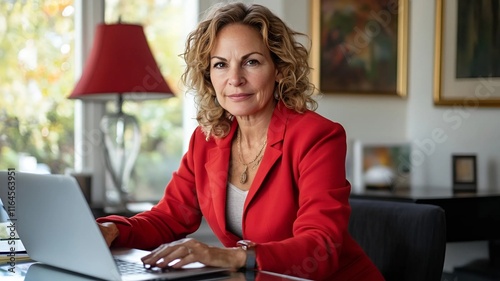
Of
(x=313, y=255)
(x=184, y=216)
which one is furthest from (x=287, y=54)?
(x=313, y=255)

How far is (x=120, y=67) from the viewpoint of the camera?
3.30 metres

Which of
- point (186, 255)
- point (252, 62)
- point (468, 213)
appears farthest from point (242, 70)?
point (468, 213)

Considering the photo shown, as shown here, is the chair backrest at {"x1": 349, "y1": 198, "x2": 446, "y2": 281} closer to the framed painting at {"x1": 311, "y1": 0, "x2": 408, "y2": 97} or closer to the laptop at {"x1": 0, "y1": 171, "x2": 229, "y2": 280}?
the laptop at {"x1": 0, "y1": 171, "x2": 229, "y2": 280}

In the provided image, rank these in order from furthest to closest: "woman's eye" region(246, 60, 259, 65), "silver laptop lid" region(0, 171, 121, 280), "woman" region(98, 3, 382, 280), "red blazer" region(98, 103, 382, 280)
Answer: "woman's eye" region(246, 60, 259, 65) → "woman" region(98, 3, 382, 280) → "red blazer" region(98, 103, 382, 280) → "silver laptop lid" region(0, 171, 121, 280)

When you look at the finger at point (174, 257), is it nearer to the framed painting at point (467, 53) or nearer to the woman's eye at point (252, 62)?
the woman's eye at point (252, 62)

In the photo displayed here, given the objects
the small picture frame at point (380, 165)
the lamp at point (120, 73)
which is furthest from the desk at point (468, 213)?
the lamp at point (120, 73)

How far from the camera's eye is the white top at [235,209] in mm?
1961

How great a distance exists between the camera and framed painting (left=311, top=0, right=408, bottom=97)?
407cm

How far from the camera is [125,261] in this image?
1517 millimetres

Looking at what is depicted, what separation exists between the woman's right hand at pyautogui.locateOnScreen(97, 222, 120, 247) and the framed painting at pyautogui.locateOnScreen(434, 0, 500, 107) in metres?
2.70

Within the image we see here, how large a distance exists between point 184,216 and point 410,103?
266cm

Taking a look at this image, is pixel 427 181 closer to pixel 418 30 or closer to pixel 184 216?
pixel 418 30

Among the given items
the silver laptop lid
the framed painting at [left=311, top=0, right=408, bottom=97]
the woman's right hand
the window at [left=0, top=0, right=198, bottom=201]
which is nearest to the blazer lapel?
the woman's right hand

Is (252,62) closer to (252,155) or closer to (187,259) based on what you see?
(252,155)
